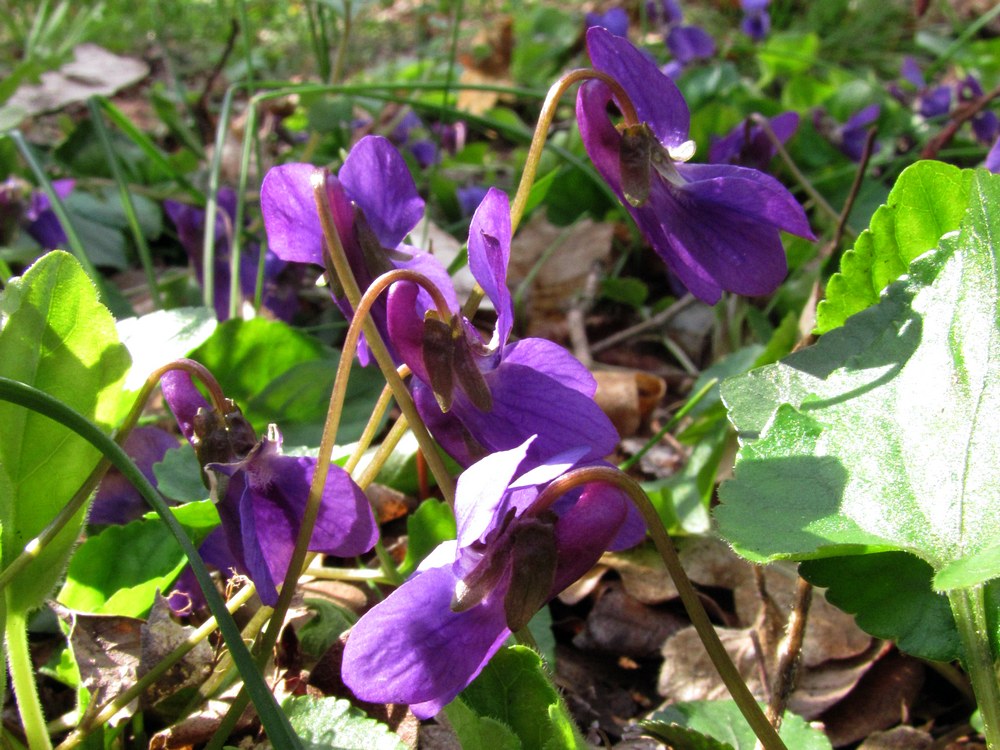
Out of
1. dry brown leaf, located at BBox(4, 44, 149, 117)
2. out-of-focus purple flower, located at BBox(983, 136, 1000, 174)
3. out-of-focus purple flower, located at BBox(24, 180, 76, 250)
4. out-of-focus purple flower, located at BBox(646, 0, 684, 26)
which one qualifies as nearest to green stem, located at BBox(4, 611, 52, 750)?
out-of-focus purple flower, located at BBox(983, 136, 1000, 174)

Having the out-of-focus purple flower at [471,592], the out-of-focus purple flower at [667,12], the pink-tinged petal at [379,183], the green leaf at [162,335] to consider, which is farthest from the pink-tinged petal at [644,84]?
the out-of-focus purple flower at [667,12]

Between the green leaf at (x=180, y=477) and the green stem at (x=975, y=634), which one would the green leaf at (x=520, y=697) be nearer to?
the green stem at (x=975, y=634)

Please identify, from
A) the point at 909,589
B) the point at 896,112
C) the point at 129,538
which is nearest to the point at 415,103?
the point at 129,538

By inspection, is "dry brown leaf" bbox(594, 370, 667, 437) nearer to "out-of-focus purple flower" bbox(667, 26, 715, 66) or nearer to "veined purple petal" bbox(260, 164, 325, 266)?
"veined purple petal" bbox(260, 164, 325, 266)

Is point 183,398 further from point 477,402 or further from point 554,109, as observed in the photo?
point 554,109

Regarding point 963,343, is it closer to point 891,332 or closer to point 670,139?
point 891,332

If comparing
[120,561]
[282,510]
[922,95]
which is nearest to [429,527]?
[282,510]
